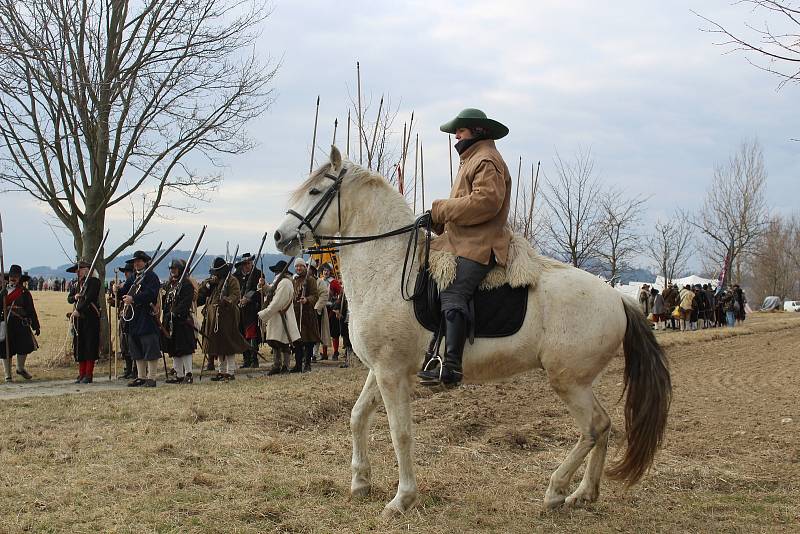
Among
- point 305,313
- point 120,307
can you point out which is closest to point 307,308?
point 305,313

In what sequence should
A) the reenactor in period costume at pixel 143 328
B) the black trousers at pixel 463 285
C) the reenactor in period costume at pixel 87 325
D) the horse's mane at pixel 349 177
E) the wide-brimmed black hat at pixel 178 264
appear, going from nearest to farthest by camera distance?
the black trousers at pixel 463 285
the horse's mane at pixel 349 177
the reenactor in period costume at pixel 143 328
the reenactor in period costume at pixel 87 325
the wide-brimmed black hat at pixel 178 264

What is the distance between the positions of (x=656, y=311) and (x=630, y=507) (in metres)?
29.3

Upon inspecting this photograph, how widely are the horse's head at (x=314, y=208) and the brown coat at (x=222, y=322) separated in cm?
891

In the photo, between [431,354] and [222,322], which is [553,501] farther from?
[222,322]

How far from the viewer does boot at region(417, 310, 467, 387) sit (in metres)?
5.39

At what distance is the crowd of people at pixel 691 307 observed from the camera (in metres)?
32.9

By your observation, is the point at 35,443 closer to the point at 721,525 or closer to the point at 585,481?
the point at 585,481

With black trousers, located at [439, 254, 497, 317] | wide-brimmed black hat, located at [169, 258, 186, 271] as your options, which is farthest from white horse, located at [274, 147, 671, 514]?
wide-brimmed black hat, located at [169, 258, 186, 271]

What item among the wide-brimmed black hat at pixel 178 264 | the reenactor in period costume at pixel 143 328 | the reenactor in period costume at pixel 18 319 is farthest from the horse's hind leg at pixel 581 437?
the reenactor in period costume at pixel 18 319

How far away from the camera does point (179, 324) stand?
544 inches

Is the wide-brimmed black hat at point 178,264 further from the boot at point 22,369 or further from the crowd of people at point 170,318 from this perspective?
the boot at point 22,369

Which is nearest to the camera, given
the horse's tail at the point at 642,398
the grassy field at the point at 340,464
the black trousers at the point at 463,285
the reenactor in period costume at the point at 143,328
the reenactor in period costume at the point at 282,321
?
the grassy field at the point at 340,464

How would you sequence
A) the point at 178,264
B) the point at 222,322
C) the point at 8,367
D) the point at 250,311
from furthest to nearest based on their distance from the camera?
1. the point at 250,311
2. the point at 222,322
3. the point at 178,264
4. the point at 8,367

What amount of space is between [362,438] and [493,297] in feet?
5.29
